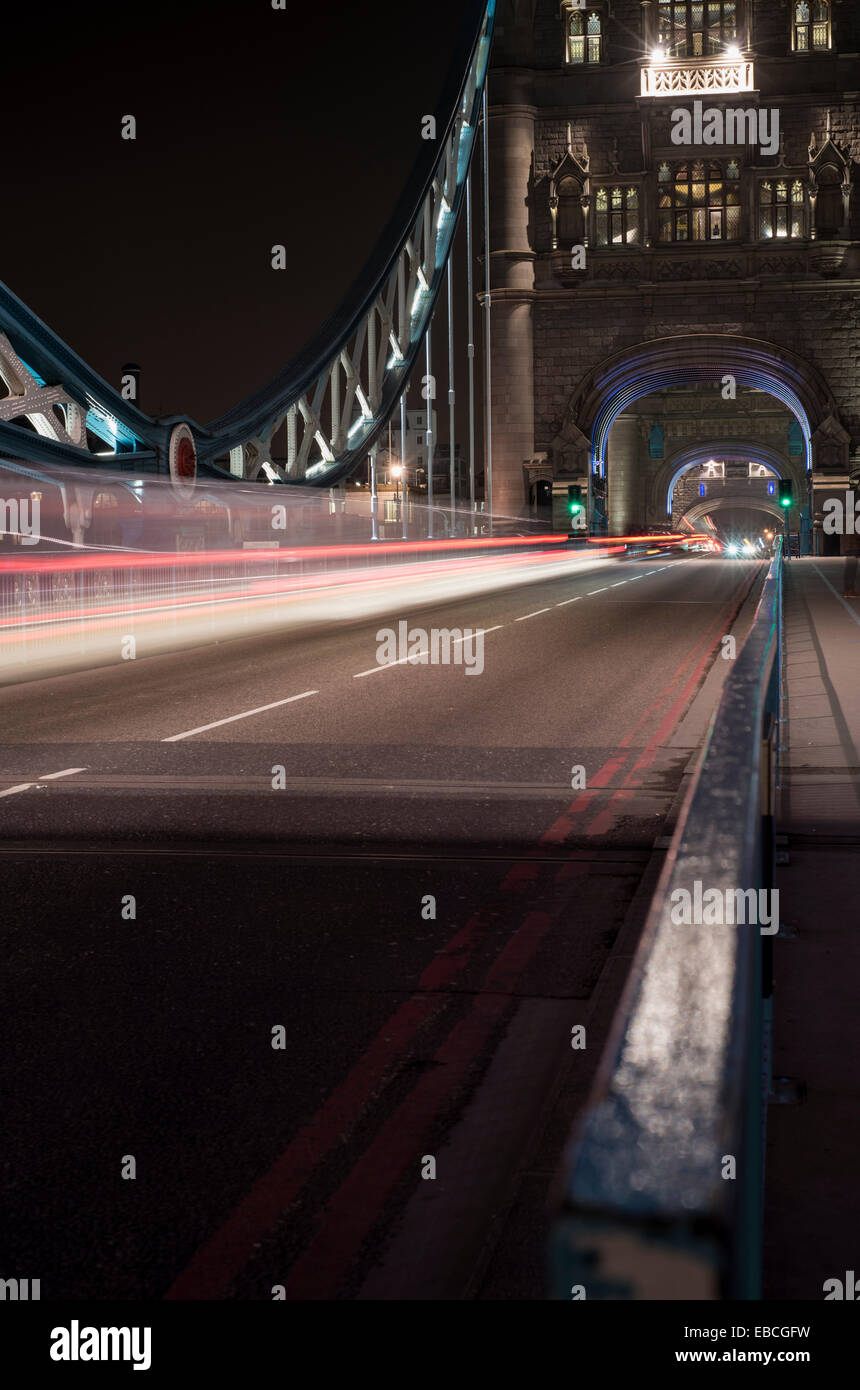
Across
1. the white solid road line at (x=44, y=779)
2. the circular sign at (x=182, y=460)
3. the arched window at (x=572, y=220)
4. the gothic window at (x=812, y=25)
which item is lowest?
the white solid road line at (x=44, y=779)

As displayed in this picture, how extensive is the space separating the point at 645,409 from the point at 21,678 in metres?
78.1

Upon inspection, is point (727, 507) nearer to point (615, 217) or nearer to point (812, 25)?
point (615, 217)

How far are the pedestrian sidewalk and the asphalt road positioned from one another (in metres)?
0.51

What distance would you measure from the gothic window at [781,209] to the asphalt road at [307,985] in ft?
173

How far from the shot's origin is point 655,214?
5884 centimetres

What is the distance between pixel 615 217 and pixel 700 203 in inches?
139

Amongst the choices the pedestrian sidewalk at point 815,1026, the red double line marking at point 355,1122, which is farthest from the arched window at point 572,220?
the red double line marking at point 355,1122

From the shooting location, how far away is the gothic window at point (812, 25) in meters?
57.5

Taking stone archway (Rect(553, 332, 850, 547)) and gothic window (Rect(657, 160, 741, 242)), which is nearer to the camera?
stone archway (Rect(553, 332, 850, 547))

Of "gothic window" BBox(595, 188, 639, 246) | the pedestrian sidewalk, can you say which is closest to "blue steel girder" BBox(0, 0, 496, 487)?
"gothic window" BBox(595, 188, 639, 246)

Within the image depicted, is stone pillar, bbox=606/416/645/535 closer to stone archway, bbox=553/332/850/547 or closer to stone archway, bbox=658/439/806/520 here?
stone archway, bbox=658/439/806/520

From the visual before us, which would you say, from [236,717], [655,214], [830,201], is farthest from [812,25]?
[236,717]

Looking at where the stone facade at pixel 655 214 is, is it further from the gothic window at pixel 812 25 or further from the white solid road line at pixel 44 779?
the white solid road line at pixel 44 779

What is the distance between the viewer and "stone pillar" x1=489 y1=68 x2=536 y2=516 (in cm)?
5875
